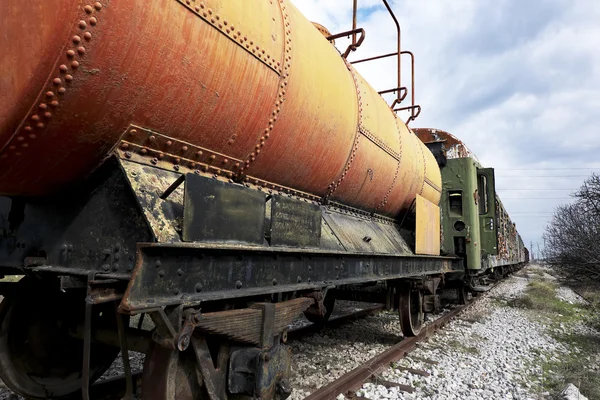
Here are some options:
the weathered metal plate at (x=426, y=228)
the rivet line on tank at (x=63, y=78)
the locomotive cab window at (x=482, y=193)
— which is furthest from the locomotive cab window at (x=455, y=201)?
the rivet line on tank at (x=63, y=78)

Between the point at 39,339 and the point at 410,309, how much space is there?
4727 millimetres

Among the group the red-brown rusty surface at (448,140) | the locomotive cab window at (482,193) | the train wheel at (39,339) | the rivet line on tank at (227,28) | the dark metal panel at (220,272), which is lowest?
the train wheel at (39,339)

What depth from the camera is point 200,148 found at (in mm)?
2406

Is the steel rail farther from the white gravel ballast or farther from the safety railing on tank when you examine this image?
the safety railing on tank

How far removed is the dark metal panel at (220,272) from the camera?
176 cm

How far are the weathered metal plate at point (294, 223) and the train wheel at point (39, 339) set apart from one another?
5.30 feet

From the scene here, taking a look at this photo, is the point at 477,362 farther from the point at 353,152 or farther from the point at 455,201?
the point at 455,201

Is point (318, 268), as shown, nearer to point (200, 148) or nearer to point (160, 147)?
point (200, 148)

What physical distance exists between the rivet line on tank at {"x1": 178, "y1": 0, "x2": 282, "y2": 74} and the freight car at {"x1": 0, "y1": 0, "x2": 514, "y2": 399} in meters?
0.01

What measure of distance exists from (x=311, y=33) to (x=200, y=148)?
169cm

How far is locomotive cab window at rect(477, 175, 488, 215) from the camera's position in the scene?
10.2 m

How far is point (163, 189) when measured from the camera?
2082 millimetres

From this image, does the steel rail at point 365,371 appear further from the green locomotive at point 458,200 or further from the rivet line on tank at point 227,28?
the rivet line on tank at point 227,28

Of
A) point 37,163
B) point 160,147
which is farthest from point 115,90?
point 37,163
